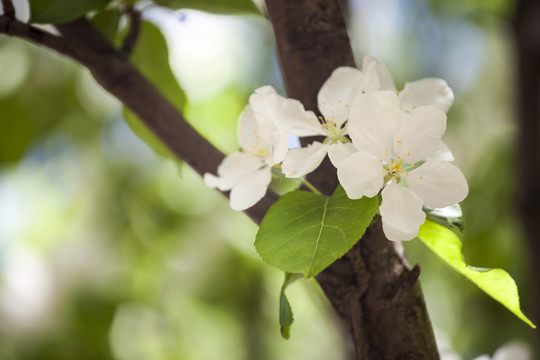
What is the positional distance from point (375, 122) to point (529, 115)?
2.26 ft

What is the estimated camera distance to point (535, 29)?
0.86 m

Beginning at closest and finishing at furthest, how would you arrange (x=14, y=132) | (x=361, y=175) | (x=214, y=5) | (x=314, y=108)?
1. (x=361, y=175)
2. (x=314, y=108)
3. (x=214, y=5)
4. (x=14, y=132)

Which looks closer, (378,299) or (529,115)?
(378,299)

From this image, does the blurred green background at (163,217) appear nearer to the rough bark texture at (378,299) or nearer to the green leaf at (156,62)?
the green leaf at (156,62)

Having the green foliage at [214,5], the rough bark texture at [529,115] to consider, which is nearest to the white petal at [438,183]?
the green foliage at [214,5]

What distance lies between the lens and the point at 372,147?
0.30 metres

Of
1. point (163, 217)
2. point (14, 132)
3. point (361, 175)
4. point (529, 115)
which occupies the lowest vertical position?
point (163, 217)

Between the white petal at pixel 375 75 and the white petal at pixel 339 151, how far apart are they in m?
0.04

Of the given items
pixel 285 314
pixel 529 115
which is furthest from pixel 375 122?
pixel 529 115

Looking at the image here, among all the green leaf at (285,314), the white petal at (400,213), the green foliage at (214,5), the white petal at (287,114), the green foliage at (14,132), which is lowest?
the green foliage at (14,132)

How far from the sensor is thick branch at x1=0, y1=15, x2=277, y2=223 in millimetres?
405

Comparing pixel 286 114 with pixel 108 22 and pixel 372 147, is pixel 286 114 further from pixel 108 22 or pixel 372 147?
pixel 108 22

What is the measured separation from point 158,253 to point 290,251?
1317 millimetres

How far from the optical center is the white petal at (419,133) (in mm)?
292
